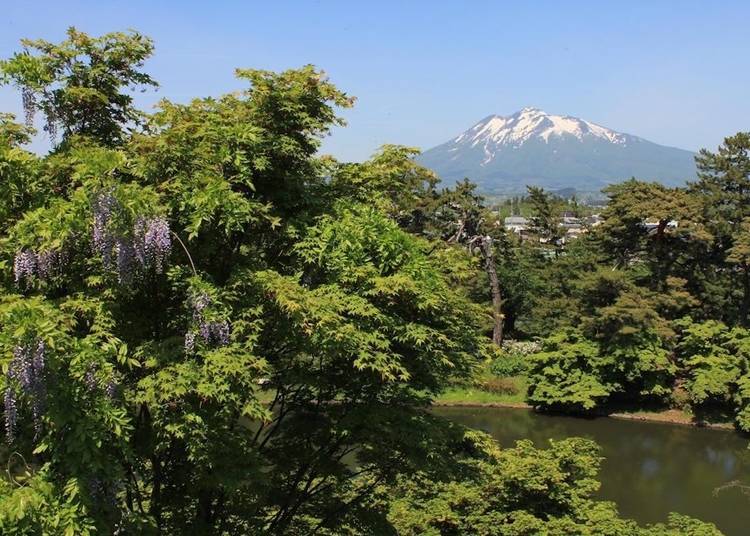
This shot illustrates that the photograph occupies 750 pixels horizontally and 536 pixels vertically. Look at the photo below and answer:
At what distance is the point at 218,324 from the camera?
15.8 feet

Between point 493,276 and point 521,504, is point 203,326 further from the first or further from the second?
point 493,276

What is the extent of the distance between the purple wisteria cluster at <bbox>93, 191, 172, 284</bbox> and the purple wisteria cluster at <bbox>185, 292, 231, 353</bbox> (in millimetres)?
383

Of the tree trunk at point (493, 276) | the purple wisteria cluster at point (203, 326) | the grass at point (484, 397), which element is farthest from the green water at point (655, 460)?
the purple wisteria cluster at point (203, 326)

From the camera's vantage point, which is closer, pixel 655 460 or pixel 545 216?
pixel 655 460

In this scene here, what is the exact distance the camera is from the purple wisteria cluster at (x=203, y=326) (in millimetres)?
4711

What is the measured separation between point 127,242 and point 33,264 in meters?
0.77

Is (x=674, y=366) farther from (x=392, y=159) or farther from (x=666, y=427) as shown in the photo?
(x=392, y=159)

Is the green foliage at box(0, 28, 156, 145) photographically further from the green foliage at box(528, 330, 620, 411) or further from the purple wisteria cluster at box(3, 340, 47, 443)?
the green foliage at box(528, 330, 620, 411)

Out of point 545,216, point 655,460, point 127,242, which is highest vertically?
point 545,216

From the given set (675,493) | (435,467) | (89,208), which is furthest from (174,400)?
(675,493)

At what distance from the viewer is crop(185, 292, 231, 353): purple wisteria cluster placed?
4.71 metres

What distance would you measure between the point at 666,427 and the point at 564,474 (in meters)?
15.1

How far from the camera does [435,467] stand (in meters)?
6.31

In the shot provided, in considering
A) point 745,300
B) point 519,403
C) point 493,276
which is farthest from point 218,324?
point 493,276
